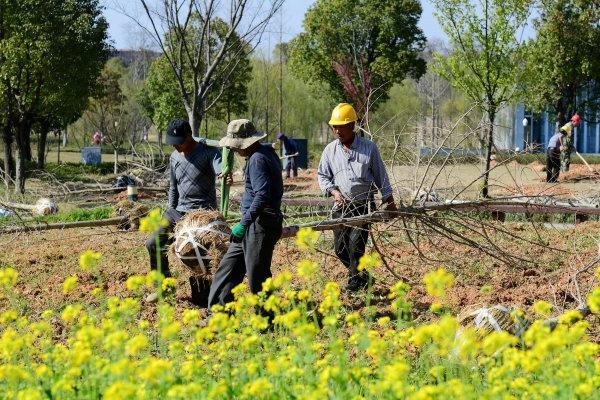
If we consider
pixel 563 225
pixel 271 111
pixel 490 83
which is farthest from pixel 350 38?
pixel 563 225

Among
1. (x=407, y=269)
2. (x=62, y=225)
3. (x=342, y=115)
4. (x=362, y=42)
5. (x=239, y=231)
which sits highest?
(x=362, y=42)

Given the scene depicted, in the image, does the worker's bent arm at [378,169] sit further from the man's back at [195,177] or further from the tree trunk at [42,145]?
the tree trunk at [42,145]

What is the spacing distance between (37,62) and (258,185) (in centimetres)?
1740

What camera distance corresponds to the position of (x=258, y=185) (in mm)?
6676

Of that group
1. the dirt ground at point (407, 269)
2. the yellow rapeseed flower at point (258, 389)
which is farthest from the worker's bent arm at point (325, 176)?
the yellow rapeseed flower at point (258, 389)

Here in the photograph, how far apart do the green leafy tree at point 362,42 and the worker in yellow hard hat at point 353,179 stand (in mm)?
27632

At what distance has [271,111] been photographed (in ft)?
153

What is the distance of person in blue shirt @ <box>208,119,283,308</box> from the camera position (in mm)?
6688

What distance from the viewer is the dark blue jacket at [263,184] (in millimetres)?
6656

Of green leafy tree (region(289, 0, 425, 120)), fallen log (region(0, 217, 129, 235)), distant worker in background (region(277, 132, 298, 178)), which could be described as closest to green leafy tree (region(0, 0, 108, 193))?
distant worker in background (region(277, 132, 298, 178))

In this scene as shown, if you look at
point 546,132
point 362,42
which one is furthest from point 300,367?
point 546,132

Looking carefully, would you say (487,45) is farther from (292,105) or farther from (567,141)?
(292,105)

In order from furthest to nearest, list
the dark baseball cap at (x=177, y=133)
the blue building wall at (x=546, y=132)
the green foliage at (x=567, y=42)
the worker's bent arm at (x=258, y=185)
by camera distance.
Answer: the blue building wall at (x=546, y=132)
the green foliage at (x=567, y=42)
the dark baseball cap at (x=177, y=133)
the worker's bent arm at (x=258, y=185)

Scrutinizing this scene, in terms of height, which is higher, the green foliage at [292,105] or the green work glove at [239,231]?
the green foliage at [292,105]
